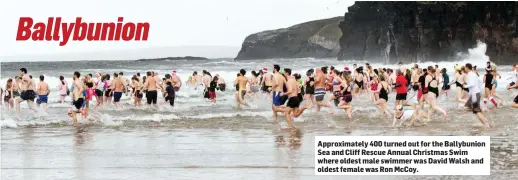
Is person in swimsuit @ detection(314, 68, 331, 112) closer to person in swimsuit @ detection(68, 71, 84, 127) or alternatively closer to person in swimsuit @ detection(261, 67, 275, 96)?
person in swimsuit @ detection(261, 67, 275, 96)

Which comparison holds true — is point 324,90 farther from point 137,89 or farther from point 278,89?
point 137,89

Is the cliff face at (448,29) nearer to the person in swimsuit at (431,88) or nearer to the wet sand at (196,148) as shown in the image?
the wet sand at (196,148)

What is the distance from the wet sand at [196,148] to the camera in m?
11.3

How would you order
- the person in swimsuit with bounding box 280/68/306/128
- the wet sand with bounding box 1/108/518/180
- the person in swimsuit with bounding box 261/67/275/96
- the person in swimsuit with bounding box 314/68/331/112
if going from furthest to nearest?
the person in swimsuit with bounding box 261/67/275/96 → the person in swimsuit with bounding box 314/68/331/112 → the person in swimsuit with bounding box 280/68/306/128 → the wet sand with bounding box 1/108/518/180

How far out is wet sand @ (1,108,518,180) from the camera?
11305 mm

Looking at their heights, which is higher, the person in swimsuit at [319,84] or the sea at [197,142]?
the person in swimsuit at [319,84]

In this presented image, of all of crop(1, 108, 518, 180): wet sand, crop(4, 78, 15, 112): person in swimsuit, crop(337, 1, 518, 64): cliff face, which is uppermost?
A: crop(337, 1, 518, 64): cliff face

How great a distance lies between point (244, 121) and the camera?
2097 centimetres

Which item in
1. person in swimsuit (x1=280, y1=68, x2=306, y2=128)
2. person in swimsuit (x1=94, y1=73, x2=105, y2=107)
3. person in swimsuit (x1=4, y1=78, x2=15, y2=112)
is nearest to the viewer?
person in swimsuit (x1=280, y1=68, x2=306, y2=128)

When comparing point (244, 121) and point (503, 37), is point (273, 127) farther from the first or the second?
point (503, 37)

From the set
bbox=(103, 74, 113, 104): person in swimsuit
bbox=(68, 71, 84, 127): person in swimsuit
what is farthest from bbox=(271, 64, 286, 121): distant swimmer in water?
bbox=(103, 74, 113, 104): person in swimsuit

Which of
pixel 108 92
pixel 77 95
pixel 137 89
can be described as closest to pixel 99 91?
pixel 108 92

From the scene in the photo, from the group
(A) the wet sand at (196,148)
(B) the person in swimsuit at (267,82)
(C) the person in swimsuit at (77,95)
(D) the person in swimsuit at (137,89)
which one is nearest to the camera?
(A) the wet sand at (196,148)

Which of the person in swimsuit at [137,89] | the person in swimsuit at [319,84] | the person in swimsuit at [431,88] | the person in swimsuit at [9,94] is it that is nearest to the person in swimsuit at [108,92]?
the person in swimsuit at [137,89]
